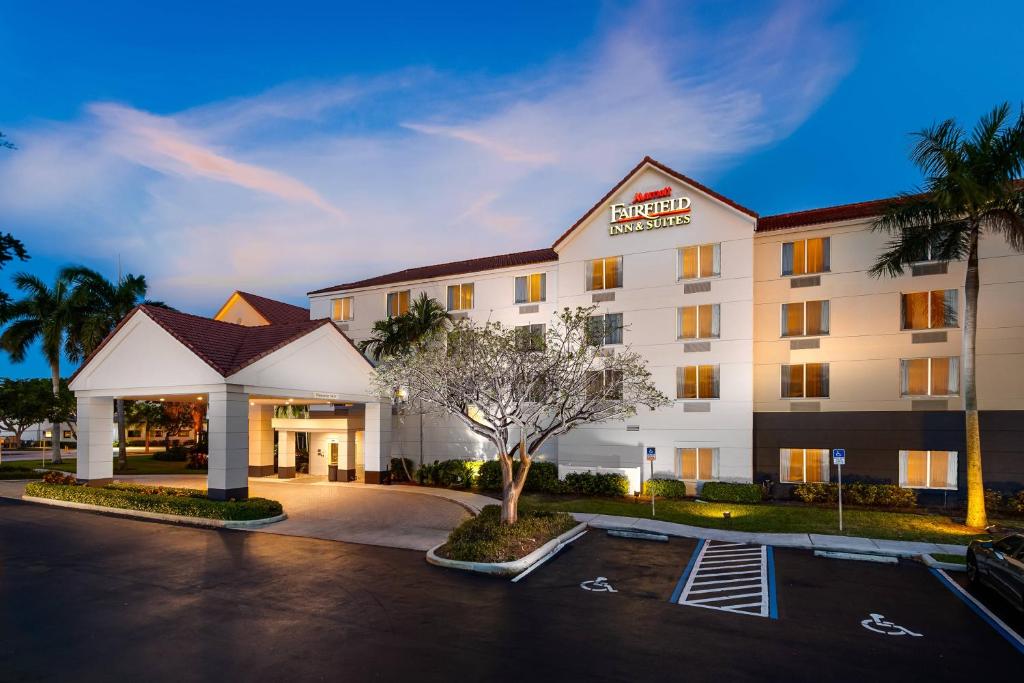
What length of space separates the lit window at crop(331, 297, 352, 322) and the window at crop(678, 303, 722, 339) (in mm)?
21844

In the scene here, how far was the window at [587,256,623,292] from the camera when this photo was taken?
100ft

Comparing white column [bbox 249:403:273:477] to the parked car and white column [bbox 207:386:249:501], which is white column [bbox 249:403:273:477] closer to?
white column [bbox 207:386:249:501]

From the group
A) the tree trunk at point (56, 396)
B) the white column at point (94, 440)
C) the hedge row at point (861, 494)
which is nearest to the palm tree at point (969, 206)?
the hedge row at point (861, 494)

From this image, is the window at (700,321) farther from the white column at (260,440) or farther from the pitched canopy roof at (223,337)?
the white column at (260,440)

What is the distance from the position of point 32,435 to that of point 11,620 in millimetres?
106728

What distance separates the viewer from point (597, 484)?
95.3 feet

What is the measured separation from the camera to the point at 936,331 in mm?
25203

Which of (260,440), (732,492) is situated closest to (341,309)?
(260,440)

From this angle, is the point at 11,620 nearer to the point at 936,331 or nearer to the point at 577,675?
the point at 577,675

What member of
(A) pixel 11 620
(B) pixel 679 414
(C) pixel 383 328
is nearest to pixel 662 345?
(B) pixel 679 414

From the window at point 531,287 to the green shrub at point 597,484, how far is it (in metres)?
10.1

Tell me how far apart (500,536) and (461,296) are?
20879mm

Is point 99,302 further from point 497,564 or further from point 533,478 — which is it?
point 497,564

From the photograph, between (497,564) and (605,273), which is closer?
(497,564)
